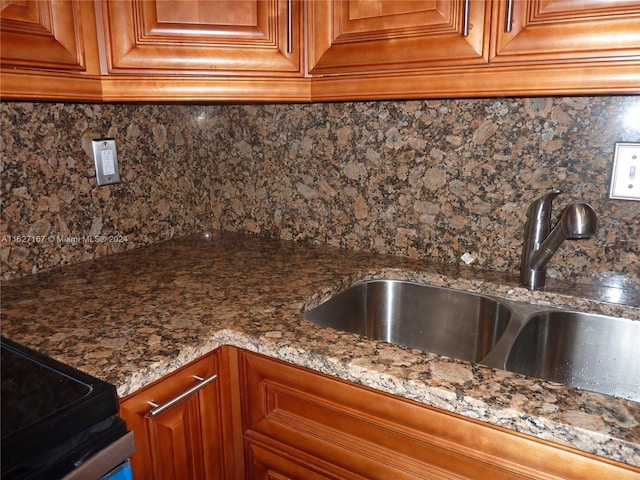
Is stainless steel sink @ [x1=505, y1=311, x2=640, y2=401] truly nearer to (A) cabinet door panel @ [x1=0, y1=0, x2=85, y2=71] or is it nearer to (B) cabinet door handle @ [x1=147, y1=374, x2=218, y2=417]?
(B) cabinet door handle @ [x1=147, y1=374, x2=218, y2=417]

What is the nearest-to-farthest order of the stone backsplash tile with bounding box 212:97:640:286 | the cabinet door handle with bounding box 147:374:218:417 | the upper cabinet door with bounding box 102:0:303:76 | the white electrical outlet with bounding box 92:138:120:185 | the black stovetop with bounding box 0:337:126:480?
1. the black stovetop with bounding box 0:337:126:480
2. the cabinet door handle with bounding box 147:374:218:417
3. the upper cabinet door with bounding box 102:0:303:76
4. the stone backsplash tile with bounding box 212:97:640:286
5. the white electrical outlet with bounding box 92:138:120:185

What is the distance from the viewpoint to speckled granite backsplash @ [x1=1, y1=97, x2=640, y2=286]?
109 centimetres

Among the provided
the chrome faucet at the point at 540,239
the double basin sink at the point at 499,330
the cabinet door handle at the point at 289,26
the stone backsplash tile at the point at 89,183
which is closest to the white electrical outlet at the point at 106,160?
the stone backsplash tile at the point at 89,183

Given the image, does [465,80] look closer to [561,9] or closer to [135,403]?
[561,9]

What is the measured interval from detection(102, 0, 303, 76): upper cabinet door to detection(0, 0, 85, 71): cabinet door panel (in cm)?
6

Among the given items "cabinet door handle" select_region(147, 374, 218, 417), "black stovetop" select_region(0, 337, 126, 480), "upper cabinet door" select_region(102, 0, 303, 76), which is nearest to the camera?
"black stovetop" select_region(0, 337, 126, 480)

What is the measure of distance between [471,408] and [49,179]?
1.11 meters

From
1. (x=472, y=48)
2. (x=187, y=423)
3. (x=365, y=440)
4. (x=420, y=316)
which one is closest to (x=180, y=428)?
(x=187, y=423)

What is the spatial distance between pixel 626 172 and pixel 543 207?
18 centimetres

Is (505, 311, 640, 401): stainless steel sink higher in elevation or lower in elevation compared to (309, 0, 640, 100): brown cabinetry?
lower

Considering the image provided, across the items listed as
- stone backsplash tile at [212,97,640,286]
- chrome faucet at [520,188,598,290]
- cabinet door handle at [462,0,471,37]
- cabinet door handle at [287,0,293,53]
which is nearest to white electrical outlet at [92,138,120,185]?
stone backsplash tile at [212,97,640,286]

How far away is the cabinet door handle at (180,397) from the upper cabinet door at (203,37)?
2.04ft

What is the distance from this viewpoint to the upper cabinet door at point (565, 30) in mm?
746

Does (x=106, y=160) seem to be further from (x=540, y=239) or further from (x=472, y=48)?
(x=540, y=239)
